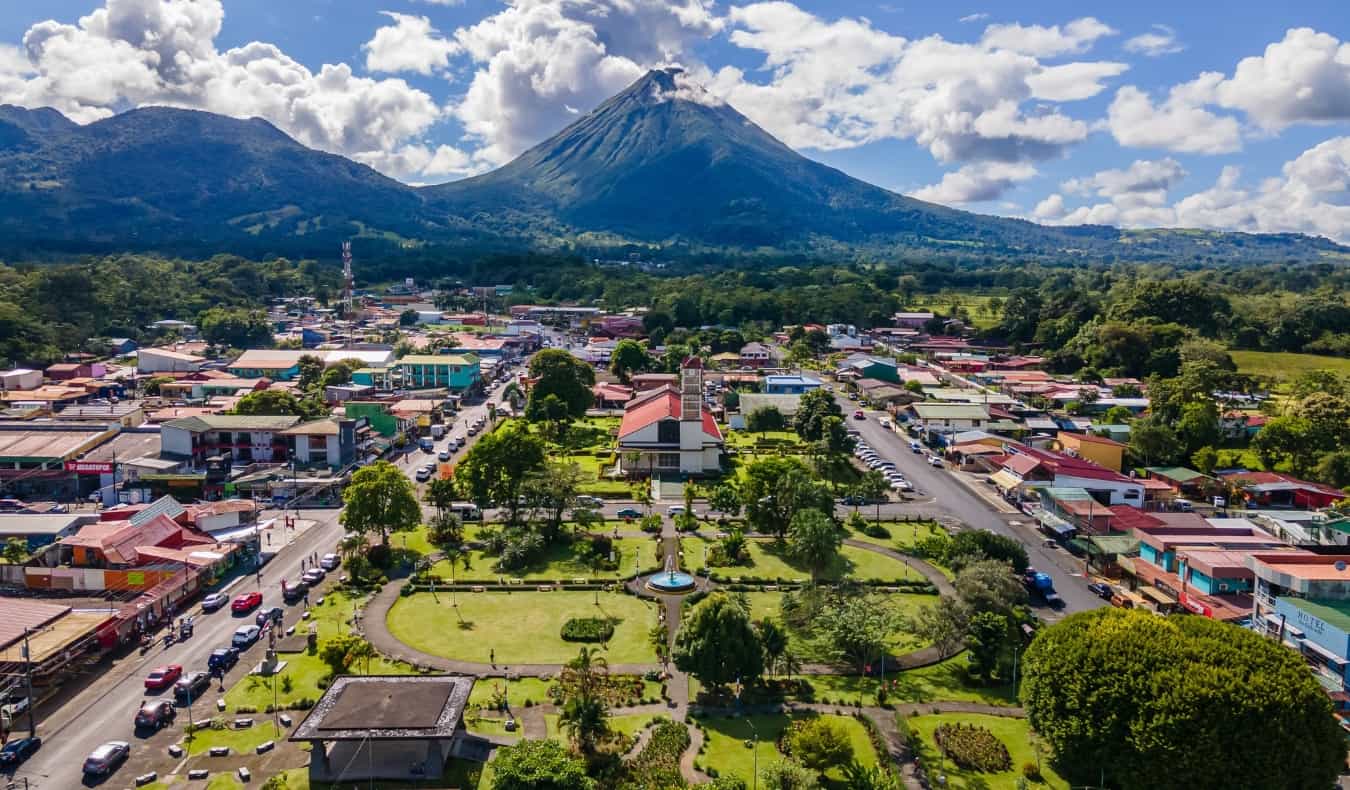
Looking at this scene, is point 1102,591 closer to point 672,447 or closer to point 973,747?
point 973,747

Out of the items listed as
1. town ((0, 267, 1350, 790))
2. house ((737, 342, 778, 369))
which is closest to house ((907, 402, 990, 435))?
town ((0, 267, 1350, 790))

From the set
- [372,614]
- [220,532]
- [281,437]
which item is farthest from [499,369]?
[372,614]

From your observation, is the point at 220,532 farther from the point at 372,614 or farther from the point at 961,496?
the point at 961,496

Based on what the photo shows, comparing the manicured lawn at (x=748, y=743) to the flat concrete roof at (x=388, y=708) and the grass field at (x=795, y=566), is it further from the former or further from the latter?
the grass field at (x=795, y=566)

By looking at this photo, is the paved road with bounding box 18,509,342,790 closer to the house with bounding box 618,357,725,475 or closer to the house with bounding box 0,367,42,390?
the house with bounding box 618,357,725,475

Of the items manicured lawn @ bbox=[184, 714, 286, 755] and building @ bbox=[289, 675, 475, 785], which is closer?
building @ bbox=[289, 675, 475, 785]

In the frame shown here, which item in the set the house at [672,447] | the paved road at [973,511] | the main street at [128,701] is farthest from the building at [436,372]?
the main street at [128,701]

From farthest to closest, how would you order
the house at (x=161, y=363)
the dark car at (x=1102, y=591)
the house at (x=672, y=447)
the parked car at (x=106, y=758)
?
the house at (x=161, y=363) → the house at (x=672, y=447) → the dark car at (x=1102, y=591) → the parked car at (x=106, y=758)
